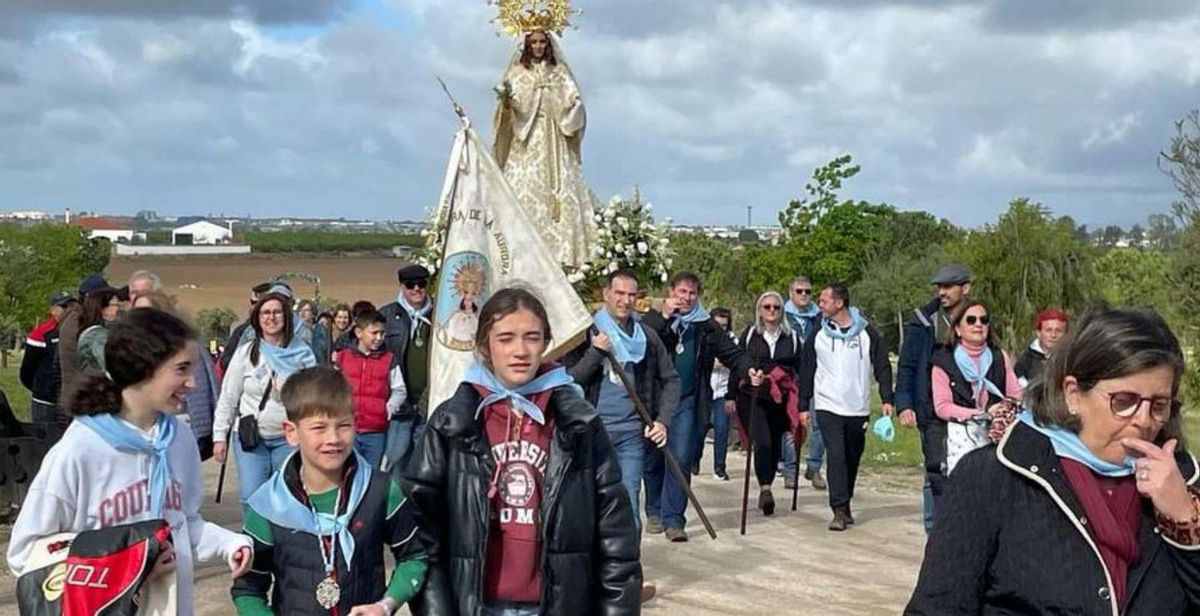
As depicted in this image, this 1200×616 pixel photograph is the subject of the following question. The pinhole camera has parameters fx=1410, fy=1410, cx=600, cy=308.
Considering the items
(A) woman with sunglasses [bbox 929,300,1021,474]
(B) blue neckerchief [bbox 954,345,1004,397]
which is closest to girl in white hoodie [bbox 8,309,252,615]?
(A) woman with sunglasses [bbox 929,300,1021,474]

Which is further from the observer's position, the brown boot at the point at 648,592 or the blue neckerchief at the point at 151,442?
the brown boot at the point at 648,592

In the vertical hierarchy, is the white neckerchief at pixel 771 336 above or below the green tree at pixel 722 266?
below

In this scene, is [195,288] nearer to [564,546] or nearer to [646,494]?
[646,494]

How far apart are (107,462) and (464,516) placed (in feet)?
3.35

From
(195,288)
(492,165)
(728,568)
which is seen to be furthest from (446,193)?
(195,288)

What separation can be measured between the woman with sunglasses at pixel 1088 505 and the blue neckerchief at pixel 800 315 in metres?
9.91

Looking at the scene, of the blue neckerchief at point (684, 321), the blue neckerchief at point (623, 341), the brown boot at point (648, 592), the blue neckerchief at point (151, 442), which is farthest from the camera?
the blue neckerchief at point (684, 321)

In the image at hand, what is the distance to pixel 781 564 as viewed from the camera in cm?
949

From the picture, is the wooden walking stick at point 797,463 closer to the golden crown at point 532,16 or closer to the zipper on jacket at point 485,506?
the golden crown at point 532,16

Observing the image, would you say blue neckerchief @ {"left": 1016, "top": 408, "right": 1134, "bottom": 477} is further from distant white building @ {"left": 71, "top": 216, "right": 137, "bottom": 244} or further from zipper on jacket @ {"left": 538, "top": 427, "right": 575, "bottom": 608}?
distant white building @ {"left": 71, "top": 216, "right": 137, "bottom": 244}

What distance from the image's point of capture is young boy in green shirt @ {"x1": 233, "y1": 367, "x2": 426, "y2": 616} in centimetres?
432

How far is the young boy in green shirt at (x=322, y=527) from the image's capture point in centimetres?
432

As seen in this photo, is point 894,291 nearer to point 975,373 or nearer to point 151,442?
point 975,373

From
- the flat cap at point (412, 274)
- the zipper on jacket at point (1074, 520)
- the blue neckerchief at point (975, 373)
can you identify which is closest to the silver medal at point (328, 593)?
the zipper on jacket at point (1074, 520)
